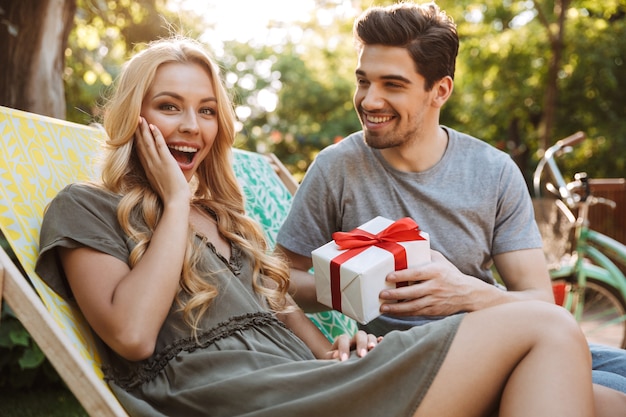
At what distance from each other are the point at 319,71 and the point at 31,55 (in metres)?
13.0

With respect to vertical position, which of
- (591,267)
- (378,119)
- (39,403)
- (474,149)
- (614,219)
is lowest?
(614,219)

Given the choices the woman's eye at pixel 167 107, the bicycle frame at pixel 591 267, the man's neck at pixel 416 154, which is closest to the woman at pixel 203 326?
the woman's eye at pixel 167 107

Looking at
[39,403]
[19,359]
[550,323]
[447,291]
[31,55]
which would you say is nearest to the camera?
[550,323]

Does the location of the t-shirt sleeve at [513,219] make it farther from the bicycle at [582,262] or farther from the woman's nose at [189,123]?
the bicycle at [582,262]

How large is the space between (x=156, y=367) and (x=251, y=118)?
13.9 meters

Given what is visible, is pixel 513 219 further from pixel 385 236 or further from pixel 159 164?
pixel 159 164

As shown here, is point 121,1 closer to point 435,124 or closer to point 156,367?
point 435,124

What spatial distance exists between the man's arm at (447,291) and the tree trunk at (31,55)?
8.58 ft

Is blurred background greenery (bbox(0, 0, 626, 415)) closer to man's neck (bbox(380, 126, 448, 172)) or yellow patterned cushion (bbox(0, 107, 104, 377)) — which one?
yellow patterned cushion (bbox(0, 107, 104, 377))

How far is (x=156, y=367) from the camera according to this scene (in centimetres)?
191

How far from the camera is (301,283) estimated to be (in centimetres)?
262

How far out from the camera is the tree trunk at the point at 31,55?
384cm

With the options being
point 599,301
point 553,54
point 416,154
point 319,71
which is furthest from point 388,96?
point 319,71

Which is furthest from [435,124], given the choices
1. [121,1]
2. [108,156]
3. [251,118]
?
[251,118]
